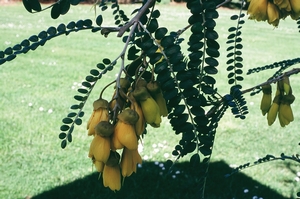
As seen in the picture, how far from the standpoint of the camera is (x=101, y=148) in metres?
0.65

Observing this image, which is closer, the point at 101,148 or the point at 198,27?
the point at 101,148

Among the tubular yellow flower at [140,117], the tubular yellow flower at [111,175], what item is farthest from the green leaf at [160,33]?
the tubular yellow flower at [111,175]

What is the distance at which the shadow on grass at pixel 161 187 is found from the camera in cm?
270

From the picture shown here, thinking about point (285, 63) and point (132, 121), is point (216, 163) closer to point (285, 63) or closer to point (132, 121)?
point (285, 63)

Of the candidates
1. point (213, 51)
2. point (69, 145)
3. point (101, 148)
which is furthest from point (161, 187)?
point (101, 148)

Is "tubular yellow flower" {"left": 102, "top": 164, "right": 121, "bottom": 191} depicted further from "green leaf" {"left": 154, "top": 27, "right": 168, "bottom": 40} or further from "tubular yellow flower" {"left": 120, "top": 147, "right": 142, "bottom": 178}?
"green leaf" {"left": 154, "top": 27, "right": 168, "bottom": 40}

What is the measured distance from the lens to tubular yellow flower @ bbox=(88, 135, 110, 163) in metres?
0.64

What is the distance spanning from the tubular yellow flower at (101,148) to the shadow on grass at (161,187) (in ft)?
6.58

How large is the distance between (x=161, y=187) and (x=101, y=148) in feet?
7.45

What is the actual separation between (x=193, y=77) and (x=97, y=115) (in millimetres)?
173

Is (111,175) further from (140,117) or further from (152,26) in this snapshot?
(152,26)

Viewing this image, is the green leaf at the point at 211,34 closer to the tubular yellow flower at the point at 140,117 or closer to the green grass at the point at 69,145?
the tubular yellow flower at the point at 140,117

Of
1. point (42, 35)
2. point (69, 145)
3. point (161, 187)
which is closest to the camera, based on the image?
point (42, 35)

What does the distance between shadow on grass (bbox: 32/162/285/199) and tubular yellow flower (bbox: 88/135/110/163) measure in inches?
79.0
